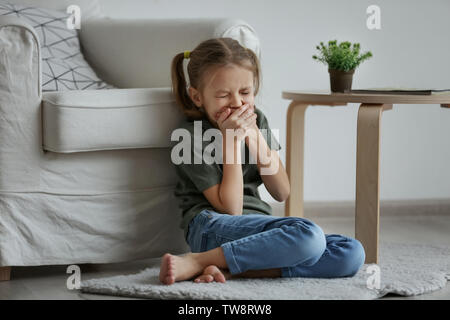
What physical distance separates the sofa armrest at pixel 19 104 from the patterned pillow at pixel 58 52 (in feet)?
1.09

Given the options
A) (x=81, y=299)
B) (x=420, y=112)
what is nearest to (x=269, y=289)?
(x=81, y=299)

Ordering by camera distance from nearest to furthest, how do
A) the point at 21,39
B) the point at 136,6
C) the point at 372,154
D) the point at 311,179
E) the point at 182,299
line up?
the point at 182,299 < the point at 21,39 < the point at 372,154 < the point at 136,6 < the point at 311,179

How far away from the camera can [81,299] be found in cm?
150

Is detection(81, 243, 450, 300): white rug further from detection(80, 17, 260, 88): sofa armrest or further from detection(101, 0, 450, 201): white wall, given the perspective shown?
detection(101, 0, 450, 201): white wall

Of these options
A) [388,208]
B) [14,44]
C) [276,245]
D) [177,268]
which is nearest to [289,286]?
[276,245]

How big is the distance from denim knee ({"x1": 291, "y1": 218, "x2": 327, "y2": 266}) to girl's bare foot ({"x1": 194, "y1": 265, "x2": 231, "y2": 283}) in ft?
0.51

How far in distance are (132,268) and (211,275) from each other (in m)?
0.37

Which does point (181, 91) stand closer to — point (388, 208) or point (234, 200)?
point (234, 200)

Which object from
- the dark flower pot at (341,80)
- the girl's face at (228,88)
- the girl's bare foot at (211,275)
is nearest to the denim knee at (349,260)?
the girl's bare foot at (211,275)

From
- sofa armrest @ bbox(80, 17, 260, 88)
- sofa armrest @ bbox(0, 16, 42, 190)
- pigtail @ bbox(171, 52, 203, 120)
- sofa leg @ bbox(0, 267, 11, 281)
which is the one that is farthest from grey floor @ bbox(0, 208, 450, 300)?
sofa armrest @ bbox(80, 17, 260, 88)

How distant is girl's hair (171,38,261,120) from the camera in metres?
1.71

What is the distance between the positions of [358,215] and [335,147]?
37.3 inches

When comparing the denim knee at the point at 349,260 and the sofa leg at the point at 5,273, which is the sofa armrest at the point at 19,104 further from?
the denim knee at the point at 349,260

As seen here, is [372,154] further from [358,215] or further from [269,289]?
[269,289]
